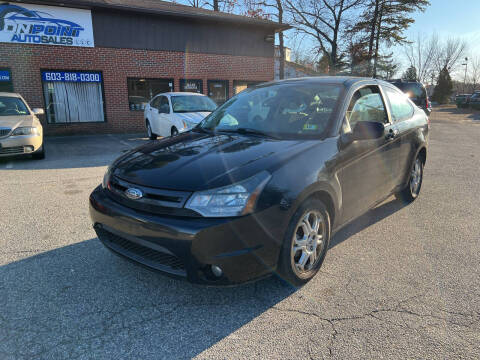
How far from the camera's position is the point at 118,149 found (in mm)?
10328

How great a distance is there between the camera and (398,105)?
4.36 metres

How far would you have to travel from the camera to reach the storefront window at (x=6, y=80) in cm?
1249

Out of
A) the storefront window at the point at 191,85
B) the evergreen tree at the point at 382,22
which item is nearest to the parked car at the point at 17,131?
the storefront window at the point at 191,85

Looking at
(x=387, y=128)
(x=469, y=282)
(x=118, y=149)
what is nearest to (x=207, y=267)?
(x=469, y=282)

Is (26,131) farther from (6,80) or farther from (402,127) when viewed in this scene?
(402,127)

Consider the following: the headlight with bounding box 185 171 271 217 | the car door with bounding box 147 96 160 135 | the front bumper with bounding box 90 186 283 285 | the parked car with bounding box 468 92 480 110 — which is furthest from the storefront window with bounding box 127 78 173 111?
the parked car with bounding box 468 92 480 110

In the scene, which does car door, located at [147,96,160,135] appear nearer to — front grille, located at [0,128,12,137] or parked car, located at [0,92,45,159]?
parked car, located at [0,92,45,159]

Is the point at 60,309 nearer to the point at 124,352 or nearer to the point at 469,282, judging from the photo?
the point at 124,352

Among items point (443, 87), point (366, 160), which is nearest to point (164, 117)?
point (366, 160)

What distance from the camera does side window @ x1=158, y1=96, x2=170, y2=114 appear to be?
1013 centimetres

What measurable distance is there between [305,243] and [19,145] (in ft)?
23.9

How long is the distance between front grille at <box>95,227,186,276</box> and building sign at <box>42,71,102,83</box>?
12597 mm

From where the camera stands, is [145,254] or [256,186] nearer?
[256,186]

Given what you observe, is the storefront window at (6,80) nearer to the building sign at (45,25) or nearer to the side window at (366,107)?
the building sign at (45,25)
